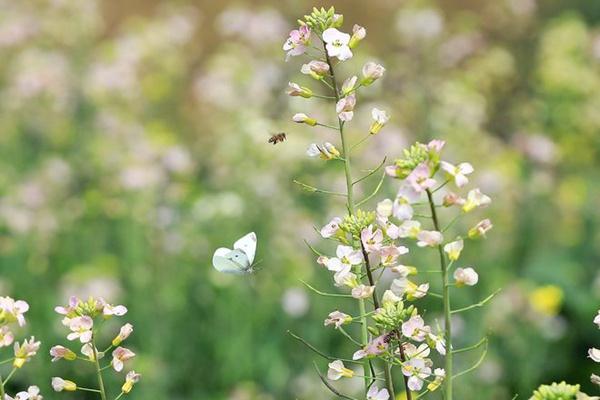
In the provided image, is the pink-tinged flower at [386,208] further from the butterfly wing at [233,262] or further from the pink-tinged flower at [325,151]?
the butterfly wing at [233,262]

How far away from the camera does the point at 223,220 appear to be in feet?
14.5

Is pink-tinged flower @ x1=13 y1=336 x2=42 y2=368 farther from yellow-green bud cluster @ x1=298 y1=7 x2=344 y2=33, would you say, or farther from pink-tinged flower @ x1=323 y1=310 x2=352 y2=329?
yellow-green bud cluster @ x1=298 y1=7 x2=344 y2=33

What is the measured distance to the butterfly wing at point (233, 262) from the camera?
1410 millimetres

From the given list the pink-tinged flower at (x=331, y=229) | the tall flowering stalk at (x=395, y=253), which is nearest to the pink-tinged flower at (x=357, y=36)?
the tall flowering stalk at (x=395, y=253)

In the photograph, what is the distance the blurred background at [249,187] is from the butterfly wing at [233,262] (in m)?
2.48

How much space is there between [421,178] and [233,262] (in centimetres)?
35

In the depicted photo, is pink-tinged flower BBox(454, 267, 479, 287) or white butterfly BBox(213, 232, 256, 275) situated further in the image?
→ white butterfly BBox(213, 232, 256, 275)

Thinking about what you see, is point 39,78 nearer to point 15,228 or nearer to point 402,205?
point 15,228

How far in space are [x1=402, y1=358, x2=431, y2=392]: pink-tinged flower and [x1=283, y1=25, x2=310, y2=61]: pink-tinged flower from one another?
0.40 m

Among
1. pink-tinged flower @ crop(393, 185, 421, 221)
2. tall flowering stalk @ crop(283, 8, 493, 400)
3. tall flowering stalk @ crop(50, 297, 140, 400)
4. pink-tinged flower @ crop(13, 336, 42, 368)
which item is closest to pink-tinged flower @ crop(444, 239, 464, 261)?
tall flowering stalk @ crop(283, 8, 493, 400)

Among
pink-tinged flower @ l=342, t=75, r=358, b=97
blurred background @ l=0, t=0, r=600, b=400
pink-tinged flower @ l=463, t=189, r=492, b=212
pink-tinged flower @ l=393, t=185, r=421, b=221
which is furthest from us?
blurred background @ l=0, t=0, r=600, b=400

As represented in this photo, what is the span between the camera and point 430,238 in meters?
1.18

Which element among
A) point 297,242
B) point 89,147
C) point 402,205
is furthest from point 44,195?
point 402,205

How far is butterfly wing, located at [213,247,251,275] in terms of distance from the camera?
1.41 m
